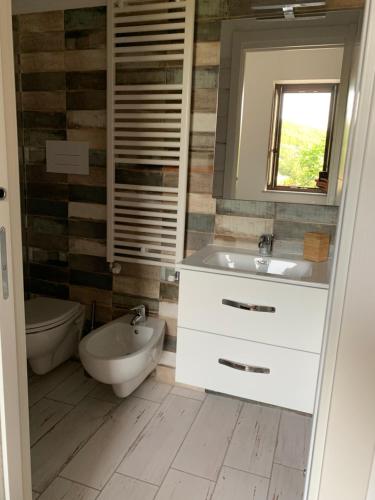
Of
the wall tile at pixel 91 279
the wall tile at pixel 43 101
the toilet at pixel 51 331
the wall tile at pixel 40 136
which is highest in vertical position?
the wall tile at pixel 43 101

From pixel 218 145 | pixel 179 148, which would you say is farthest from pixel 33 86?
pixel 218 145

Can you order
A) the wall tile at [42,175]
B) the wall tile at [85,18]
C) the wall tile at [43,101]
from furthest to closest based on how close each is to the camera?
the wall tile at [42,175], the wall tile at [43,101], the wall tile at [85,18]

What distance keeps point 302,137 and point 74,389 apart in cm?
201

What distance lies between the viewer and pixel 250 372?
75.7 inches

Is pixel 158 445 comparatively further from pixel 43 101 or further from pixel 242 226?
pixel 43 101

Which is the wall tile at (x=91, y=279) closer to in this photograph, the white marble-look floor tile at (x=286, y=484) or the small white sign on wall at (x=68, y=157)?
the small white sign on wall at (x=68, y=157)

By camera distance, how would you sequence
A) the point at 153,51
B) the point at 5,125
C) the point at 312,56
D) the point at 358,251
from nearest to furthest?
the point at 358,251 < the point at 5,125 < the point at 312,56 < the point at 153,51

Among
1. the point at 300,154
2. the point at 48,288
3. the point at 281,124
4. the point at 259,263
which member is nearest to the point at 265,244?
the point at 259,263

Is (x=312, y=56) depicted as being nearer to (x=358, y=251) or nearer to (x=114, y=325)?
(x=358, y=251)

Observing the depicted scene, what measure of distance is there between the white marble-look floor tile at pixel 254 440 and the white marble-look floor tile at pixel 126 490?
403mm

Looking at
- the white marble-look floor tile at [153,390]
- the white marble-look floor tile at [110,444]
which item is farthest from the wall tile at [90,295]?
the white marble-look floor tile at [110,444]

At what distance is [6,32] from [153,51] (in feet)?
4.51

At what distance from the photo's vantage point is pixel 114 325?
2.49 meters

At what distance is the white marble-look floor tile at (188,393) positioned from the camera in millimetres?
2455
